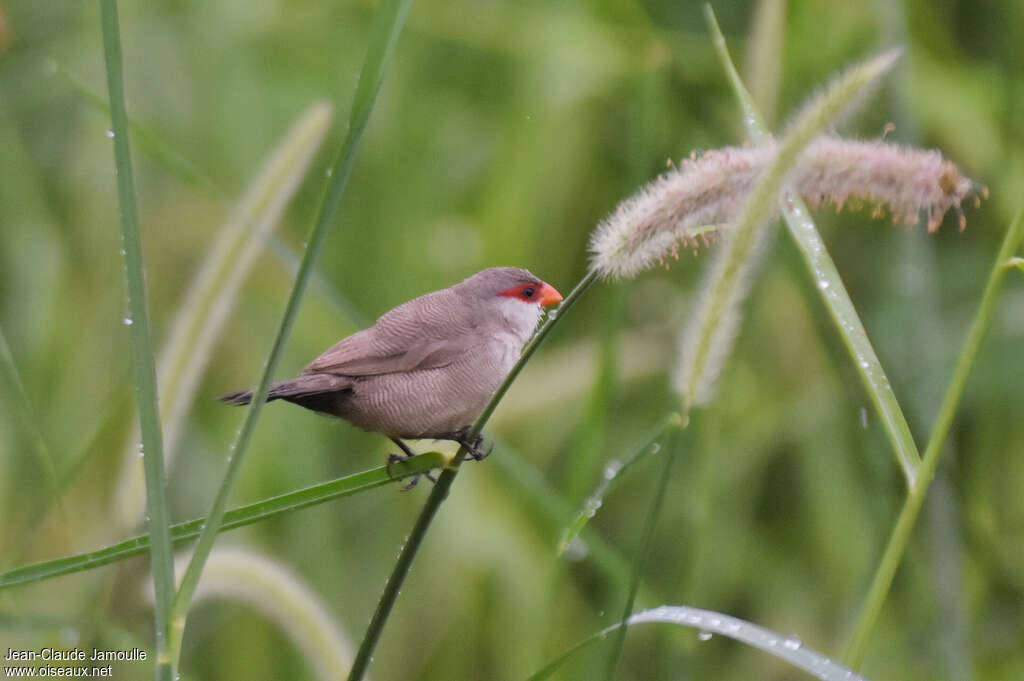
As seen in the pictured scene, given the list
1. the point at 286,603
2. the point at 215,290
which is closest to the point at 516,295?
the point at 215,290

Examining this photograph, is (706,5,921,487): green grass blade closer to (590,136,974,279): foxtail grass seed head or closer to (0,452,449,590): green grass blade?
(590,136,974,279): foxtail grass seed head

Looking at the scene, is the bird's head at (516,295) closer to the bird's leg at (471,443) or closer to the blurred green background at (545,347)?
the bird's leg at (471,443)

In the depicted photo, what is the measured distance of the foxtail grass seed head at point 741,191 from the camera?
103 centimetres

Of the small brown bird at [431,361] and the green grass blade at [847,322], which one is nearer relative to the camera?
the green grass blade at [847,322]

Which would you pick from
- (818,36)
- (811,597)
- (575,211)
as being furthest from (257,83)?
(811,597)

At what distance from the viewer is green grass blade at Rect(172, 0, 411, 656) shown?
954mm

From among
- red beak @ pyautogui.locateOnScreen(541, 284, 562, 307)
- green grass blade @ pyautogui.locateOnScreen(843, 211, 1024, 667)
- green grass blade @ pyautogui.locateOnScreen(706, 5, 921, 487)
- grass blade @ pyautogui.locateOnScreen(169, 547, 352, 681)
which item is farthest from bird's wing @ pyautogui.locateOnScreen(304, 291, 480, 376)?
green grass blade @ pyautogui.locateOnScreen(843, 211, 1024, 667)

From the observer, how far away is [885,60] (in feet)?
3.22

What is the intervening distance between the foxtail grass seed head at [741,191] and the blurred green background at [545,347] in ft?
3.40

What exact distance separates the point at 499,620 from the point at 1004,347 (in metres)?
1.41

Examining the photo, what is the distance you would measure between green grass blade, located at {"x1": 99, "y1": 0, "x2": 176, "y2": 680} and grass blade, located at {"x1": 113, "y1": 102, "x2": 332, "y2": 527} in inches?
15.4

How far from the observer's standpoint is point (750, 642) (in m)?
1.12

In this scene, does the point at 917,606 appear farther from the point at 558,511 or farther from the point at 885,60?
the point at 885,60

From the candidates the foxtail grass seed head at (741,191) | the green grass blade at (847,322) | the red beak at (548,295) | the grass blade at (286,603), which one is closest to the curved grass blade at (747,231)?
the foxtail grass seed head at (741,191)
